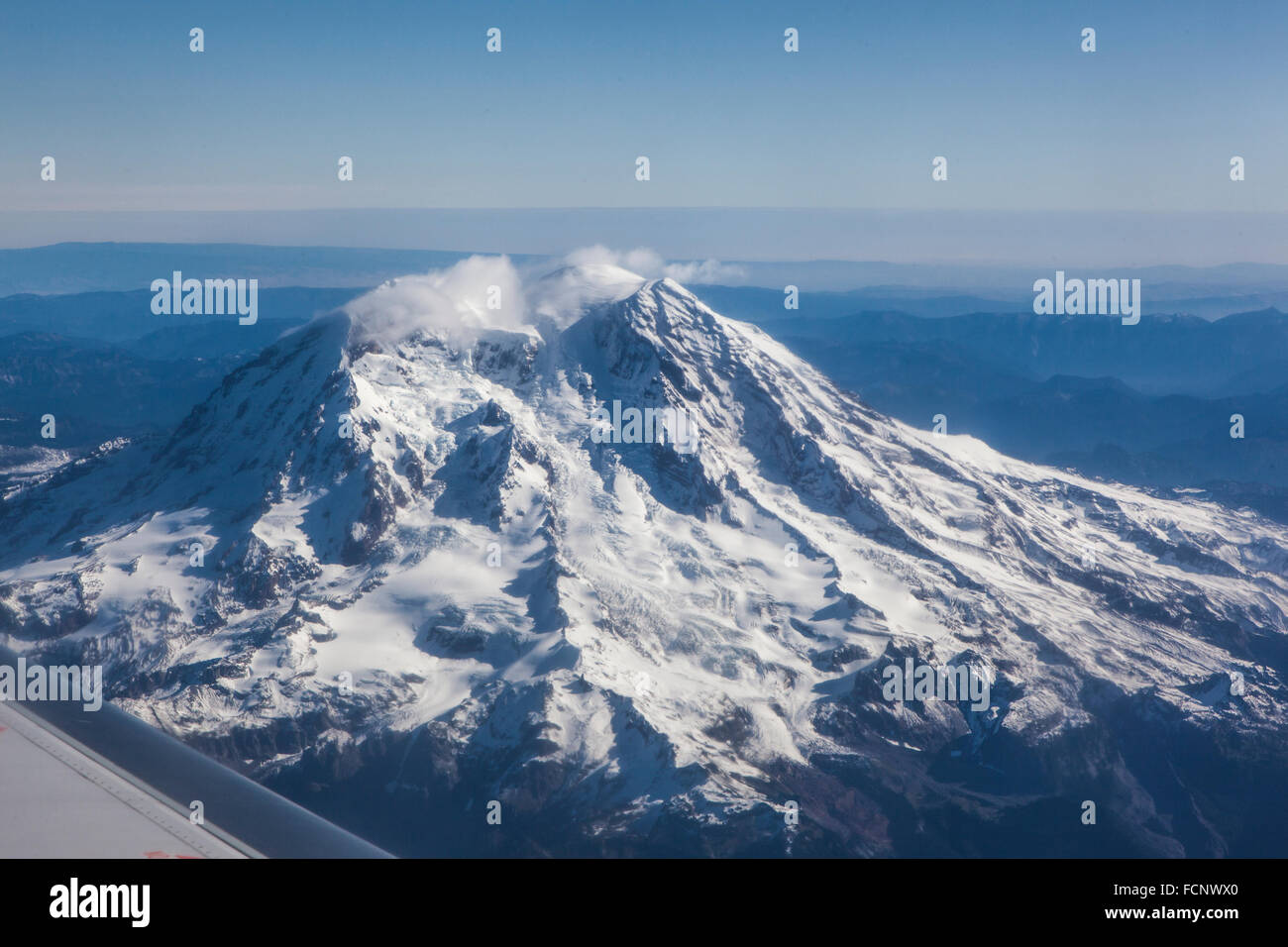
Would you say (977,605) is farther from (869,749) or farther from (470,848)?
(470,848)

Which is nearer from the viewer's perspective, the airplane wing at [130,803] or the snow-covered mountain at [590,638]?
the airplane wing at [130,803]

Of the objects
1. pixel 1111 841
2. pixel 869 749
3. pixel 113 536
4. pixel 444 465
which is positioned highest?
pixel 444 465

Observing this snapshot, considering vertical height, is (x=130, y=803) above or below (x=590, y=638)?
above

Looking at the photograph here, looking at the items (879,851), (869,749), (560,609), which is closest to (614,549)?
(560,609)

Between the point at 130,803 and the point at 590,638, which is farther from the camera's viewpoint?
the point at 590,638

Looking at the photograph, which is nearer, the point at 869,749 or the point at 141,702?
the point at 141,702

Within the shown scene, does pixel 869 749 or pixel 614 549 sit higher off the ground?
pixel 614 549

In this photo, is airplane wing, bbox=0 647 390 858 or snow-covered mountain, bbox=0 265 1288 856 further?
snow-covered mountain, bbox=0 265 1288 856
